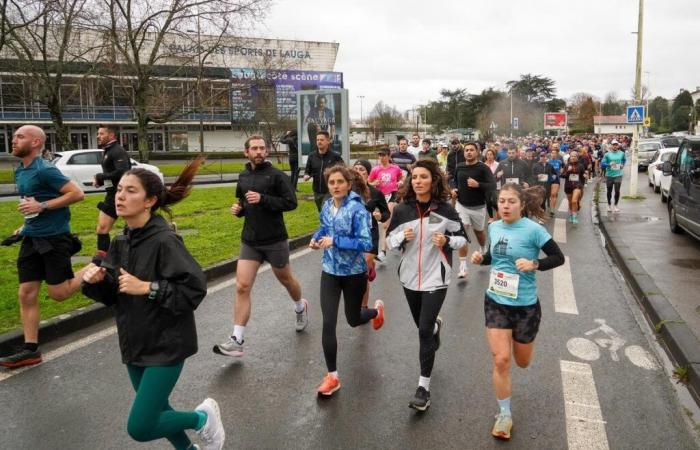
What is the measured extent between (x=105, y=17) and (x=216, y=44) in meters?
4.52

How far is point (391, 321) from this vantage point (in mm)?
6242

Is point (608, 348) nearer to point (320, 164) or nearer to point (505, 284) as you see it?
point (505, 284)

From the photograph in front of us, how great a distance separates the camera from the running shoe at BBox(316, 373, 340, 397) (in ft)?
14.3

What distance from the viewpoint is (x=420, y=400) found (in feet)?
13.5

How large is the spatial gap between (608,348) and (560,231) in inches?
302

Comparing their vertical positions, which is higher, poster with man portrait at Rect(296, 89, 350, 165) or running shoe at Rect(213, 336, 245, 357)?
poster with man portrait at Rect(296, 89, 350, 165)

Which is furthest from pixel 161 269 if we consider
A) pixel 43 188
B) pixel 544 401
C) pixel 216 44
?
pixel 216 44

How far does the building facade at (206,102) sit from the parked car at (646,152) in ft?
72.4

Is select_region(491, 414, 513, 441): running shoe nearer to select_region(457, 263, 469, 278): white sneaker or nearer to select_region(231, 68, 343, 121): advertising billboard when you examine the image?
select_region(457, 263, 469, 278): white sneaker

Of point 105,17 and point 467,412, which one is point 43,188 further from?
point 105,17

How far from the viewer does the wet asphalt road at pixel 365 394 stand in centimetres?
379

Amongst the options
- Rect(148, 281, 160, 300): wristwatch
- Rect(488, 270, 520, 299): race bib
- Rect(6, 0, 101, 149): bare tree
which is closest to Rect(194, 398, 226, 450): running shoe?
Rect(148, 281, 160, 300): wristwatch

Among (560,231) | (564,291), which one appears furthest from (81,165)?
(564,291)

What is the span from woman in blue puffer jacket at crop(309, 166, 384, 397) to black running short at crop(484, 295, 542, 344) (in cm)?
105
